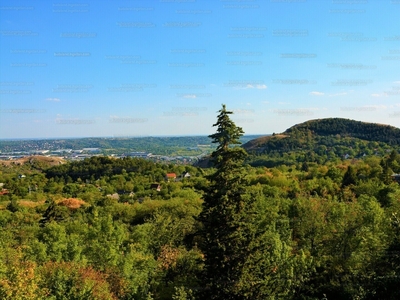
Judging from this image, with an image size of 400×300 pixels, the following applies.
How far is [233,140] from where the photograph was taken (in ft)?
51.5

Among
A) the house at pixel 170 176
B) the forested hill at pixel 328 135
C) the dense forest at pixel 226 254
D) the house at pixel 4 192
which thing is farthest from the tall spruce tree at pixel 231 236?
the forested hill at pixel 328 135

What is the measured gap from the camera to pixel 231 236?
1525 cm

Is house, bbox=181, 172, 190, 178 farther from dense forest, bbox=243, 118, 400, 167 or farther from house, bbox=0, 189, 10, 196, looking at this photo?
house, bbox=0, 189, 10, 196

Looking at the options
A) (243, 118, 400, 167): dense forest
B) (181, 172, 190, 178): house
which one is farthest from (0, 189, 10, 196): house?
(243, 118, 400, 167): dense forest

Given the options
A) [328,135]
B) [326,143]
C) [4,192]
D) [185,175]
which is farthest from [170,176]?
[328,135]

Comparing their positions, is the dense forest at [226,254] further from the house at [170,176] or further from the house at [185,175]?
the house at [185,175]

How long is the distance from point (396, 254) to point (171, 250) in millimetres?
13993

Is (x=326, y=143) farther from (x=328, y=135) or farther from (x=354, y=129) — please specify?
(x=354, y=129)

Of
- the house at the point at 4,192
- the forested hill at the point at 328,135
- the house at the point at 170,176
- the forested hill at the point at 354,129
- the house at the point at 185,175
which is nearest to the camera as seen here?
the house at the point at 4,192

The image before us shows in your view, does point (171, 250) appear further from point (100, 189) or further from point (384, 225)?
point (100, 189)

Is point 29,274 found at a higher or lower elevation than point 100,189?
higher

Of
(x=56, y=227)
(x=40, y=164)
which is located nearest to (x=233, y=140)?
(x=56, y=227)

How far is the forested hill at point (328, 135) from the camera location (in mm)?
137500

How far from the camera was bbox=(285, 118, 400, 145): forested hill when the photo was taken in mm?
135875
